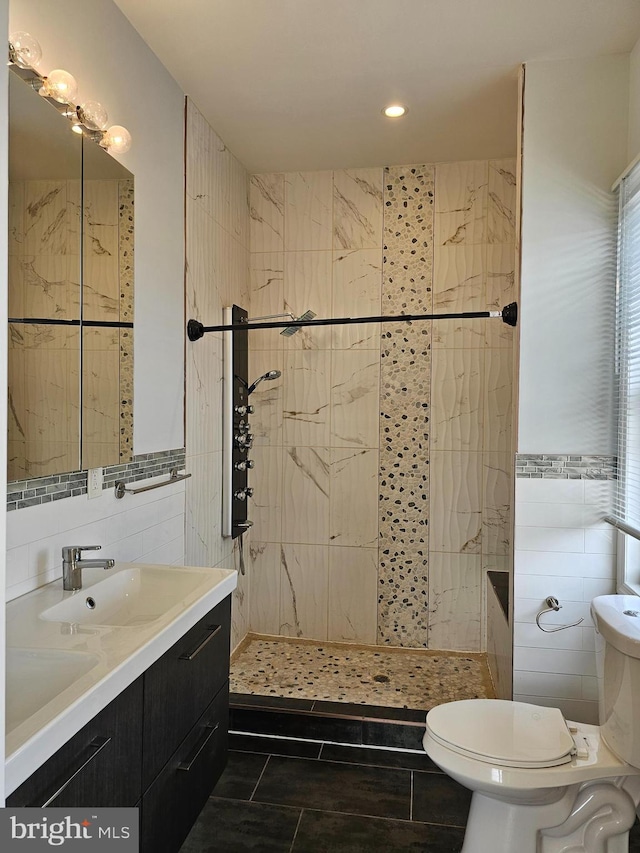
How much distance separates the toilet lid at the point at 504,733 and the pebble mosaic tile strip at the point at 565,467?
32.2 inches

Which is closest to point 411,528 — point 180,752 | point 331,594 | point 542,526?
point 331,594

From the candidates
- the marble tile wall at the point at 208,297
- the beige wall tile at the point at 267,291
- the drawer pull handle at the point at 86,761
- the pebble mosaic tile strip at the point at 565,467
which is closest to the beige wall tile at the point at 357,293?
the beige wall tile at the point at 267,291

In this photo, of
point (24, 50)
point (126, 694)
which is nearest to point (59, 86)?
point (24, 50)

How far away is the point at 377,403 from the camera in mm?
3527

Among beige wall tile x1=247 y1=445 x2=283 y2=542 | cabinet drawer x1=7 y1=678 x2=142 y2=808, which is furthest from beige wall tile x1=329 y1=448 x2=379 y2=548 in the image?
cabinet drawer x1=7 y1=678 x2=142 y2=808

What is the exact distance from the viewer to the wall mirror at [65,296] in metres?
1.62

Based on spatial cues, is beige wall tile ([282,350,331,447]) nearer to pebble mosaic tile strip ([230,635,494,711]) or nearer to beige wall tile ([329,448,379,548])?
beige wall tile ([329,448,379,548])

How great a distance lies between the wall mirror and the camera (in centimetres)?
162

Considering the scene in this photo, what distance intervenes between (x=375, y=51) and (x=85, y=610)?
83.0 inches

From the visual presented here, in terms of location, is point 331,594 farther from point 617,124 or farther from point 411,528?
point 617,124

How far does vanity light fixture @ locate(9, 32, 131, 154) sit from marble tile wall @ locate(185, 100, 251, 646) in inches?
26.0

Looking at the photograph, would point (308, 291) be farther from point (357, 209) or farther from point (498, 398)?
point (498, 398)

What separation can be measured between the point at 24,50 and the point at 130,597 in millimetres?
1508

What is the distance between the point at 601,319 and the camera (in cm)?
236
